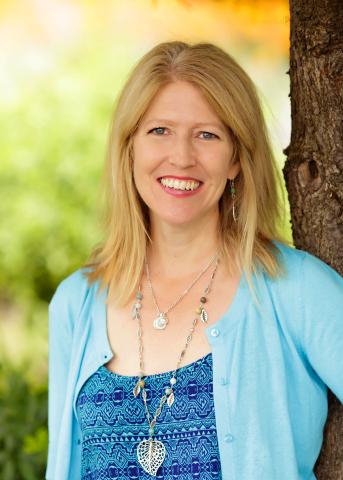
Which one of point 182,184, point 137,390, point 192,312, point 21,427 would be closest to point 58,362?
point 137,390

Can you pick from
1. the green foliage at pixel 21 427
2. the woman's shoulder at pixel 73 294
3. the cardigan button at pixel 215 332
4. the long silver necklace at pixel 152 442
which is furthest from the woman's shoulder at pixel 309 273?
the green foliage at pixel 21 427

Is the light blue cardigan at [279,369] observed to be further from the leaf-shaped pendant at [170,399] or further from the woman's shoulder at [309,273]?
the leaf-shaped pendant at [170,399]

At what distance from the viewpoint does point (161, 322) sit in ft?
8.71

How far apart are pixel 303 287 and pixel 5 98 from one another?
14.6 ft

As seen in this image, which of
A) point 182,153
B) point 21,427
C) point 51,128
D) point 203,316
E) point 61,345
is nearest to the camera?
point 182,153

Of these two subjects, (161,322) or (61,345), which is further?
(61,345)

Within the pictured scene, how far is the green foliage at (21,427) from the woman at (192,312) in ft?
A: 4.10

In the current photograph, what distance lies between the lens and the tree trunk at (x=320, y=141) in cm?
244

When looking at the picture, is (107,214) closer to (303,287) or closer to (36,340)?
(303,287)

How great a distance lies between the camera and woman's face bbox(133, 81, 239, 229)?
2.51 metres

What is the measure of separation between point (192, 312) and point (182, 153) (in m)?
0.46

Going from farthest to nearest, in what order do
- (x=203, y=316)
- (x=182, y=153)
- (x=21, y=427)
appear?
(x=21, y=427)
(x=203, y=316)
(x=182, y=153)

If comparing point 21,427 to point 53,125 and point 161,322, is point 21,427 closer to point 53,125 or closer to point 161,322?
point 161,322

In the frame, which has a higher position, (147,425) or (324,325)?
(324,325)
